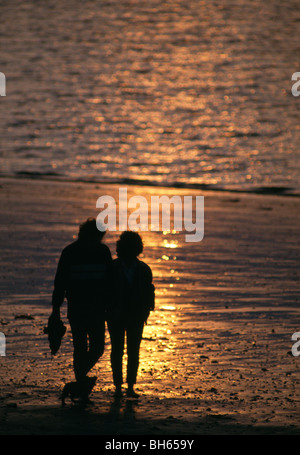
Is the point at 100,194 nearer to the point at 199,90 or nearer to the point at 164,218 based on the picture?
the point at 164,218

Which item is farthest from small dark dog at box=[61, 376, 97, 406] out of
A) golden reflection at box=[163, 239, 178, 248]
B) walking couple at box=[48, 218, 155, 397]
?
golden reflection at box=[163, 239, 178, 248]

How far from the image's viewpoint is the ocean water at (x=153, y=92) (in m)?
31.4

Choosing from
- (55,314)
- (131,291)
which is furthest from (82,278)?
(131,291)

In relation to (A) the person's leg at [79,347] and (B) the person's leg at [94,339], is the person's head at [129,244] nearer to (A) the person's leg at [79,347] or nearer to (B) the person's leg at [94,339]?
(B) the person's leg at [94,339]

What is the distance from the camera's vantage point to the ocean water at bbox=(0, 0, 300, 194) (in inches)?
1235

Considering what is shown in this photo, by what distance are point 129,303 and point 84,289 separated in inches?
18.1

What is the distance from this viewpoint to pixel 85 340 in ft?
27.3

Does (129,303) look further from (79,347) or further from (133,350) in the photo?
(79,347)

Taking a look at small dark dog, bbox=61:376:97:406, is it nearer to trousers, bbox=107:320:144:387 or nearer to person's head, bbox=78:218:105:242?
trousers, bbox=107:320:144:387

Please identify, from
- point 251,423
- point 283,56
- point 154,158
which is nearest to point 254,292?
point 251,423

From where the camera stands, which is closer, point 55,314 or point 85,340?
point 55,314

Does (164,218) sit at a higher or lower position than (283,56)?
lower

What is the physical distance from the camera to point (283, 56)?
63.8m
